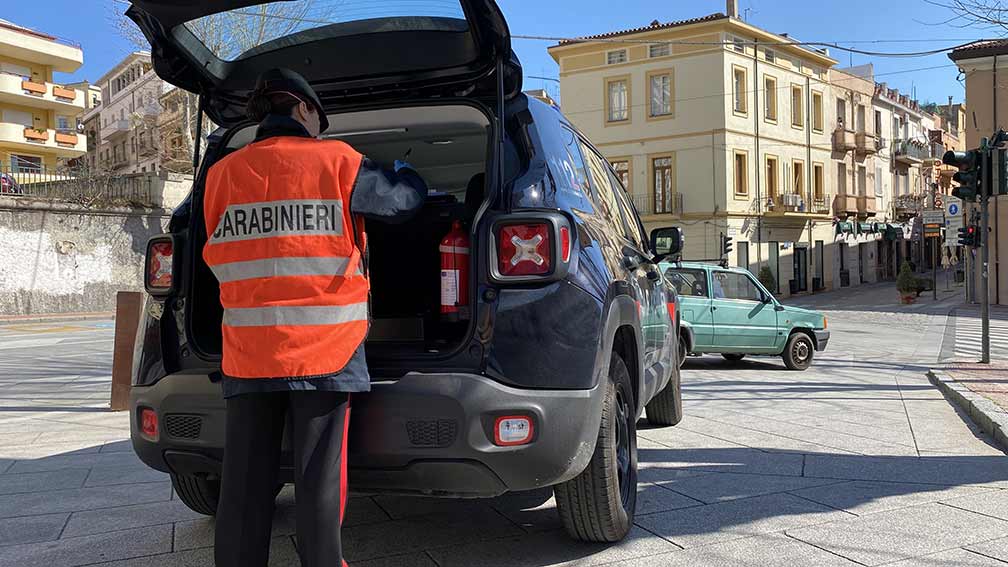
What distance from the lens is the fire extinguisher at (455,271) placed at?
3.12 m

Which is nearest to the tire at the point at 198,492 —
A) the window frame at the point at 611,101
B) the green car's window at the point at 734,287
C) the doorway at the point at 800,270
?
the green car's window at the point at 734,287

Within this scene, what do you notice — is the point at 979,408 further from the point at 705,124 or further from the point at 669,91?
the point at 669,91

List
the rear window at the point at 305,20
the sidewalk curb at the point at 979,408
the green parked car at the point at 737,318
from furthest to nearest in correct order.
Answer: the green parked car at the point at 737,318 < the sidewalk curb at the point at 979,408 < the rear window at the point at 305,20

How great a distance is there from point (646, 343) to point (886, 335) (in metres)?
17.4

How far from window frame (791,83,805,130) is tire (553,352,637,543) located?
39.4 metres

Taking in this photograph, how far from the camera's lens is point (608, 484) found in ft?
10.9

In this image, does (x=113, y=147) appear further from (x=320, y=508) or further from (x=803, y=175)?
(x=320, y=508)

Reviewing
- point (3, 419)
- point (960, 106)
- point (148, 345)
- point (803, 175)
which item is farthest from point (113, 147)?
point (148, 345)

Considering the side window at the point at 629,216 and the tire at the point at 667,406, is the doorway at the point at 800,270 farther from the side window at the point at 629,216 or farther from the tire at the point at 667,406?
the side window at the point at 629,216

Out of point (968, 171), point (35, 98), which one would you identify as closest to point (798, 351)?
point (968, 171)

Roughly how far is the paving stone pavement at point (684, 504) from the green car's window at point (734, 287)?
14.3ft

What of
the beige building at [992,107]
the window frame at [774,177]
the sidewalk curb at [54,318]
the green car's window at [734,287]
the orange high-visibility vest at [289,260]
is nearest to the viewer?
the orange high-visibility vest at [289,260]

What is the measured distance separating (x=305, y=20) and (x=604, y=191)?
1.64m

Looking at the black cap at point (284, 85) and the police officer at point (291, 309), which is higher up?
the black cap at point (284, 85)
